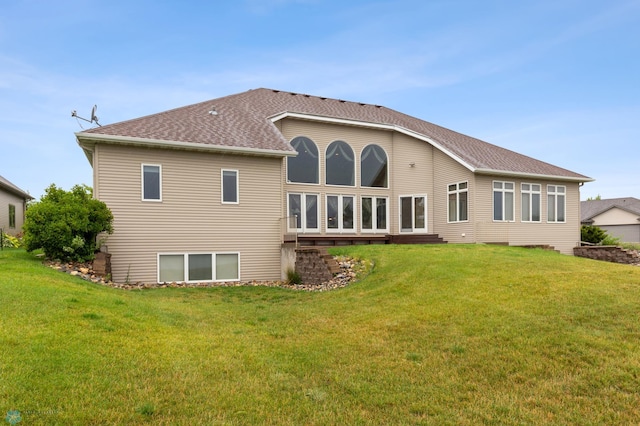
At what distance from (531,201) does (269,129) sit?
12506 mm

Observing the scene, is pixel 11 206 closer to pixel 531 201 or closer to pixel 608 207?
pixel 531 201

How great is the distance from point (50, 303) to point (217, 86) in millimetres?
20250

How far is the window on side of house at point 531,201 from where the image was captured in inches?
739

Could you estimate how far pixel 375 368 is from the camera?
16.2 feet

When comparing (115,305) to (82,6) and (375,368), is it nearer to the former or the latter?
(375,368)

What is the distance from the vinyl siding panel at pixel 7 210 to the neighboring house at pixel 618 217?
4881cm

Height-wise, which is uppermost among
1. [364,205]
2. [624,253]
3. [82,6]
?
[82,6]

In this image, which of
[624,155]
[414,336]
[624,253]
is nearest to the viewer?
[414,336]

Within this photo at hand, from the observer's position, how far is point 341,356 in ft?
17.7

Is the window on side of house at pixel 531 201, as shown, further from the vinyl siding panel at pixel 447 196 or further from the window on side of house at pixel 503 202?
the vinyl siding panel at pixel 447 196

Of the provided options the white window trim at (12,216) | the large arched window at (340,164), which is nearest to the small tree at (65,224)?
the large arched window at (340,164)

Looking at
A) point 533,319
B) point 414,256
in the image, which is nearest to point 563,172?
point 414,256

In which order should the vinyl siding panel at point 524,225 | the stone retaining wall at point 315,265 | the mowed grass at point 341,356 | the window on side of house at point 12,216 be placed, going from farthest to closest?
the window on side of house at point 12,216 → the vinyl siding panel at point 524,225 → the stone retaining wall at point 315,265 → the mowed grass at point 341,356

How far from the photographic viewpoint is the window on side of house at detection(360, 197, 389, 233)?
1897 centimetres
